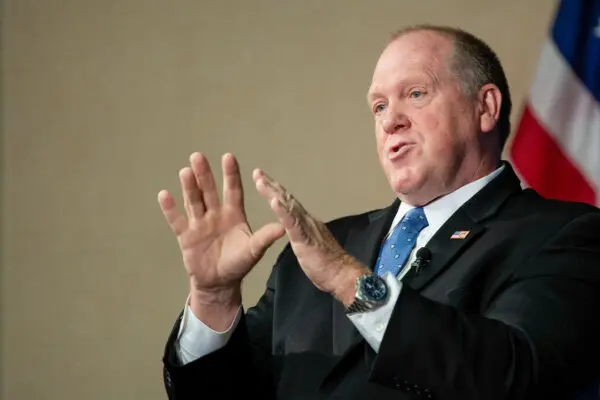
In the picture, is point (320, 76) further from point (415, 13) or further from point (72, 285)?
point (72, 285)

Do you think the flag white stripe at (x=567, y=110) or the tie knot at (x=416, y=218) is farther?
the flag white stripe at (x=567, y=110)

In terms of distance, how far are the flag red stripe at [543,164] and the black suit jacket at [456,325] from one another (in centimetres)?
95

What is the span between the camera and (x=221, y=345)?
202 cm

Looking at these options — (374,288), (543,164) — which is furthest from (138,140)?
(374,288)

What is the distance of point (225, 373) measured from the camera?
Result: 2.02 m

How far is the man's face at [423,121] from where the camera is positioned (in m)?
2.10

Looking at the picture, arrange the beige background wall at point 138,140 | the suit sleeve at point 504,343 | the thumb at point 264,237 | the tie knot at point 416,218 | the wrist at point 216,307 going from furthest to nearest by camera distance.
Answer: the beige background wall at point 138,140
the tie knot at point 416,218
the wrist at point 216,307
the thumb at point 264,237
the suit sleeve at point 504,343

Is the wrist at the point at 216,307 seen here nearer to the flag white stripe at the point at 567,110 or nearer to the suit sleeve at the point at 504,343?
the suit sleeve at the point at 504,343

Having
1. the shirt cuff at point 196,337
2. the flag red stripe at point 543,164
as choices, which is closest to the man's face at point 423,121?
the shirt cuff at point 196,337

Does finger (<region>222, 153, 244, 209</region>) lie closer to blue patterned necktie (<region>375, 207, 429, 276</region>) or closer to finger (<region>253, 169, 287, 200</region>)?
finger (<region>253, 169, 287, 200</region>)

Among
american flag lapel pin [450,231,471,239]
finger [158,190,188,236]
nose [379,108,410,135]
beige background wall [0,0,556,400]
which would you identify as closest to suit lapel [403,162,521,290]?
american flag lapel pin [450,231,471,239]

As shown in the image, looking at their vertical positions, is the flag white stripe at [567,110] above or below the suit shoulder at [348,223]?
above

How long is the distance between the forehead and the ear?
12cm

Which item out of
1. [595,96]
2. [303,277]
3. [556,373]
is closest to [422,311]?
[556,373]
